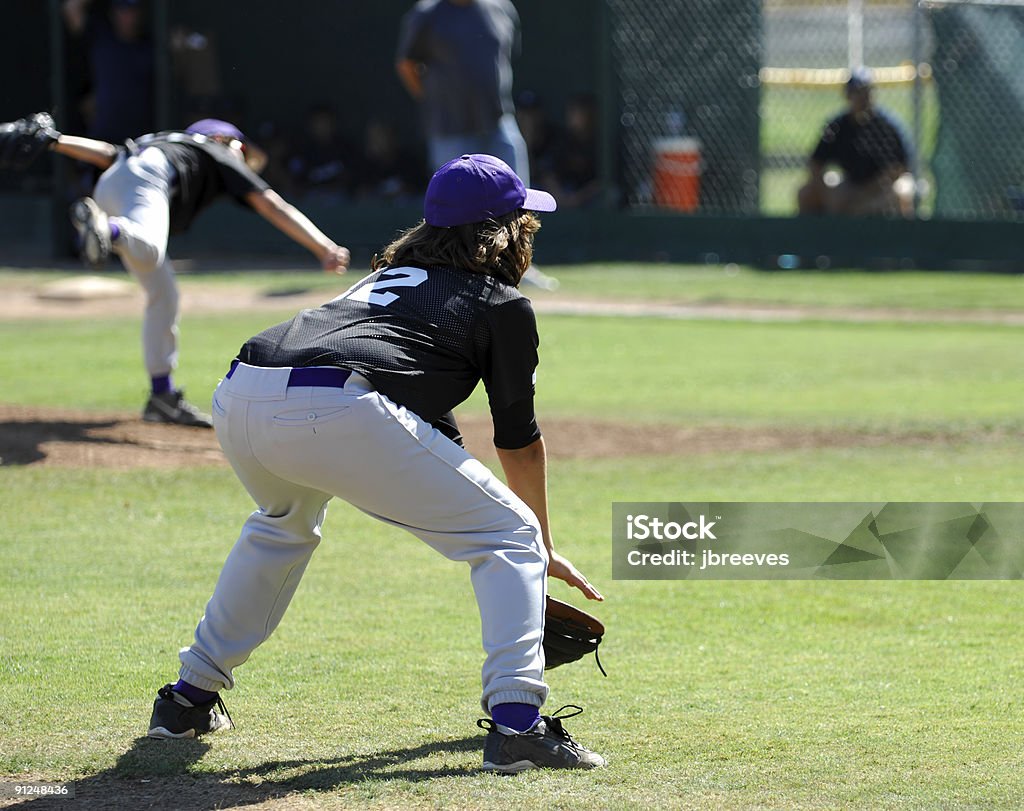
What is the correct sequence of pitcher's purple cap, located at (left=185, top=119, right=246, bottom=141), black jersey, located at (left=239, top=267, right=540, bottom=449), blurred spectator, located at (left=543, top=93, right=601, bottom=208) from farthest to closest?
blurred spectator, located at (left=543, top=93, right=601, bottom=208), pitcher's purple cap, located at (left=185, top=119, right=246, bottom=141), black jersey, located at (left=239, top=267, right=540, bottom=449)

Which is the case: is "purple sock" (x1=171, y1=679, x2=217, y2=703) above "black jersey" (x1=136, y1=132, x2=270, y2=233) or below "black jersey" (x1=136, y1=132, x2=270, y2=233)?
below

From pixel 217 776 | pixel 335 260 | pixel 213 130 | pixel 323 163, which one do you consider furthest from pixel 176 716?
pixel 323 163

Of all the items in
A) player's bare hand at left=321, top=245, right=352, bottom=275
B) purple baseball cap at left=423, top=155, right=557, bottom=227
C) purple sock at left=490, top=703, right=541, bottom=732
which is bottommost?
purple sock at left=490, top=703, right=541, bottom=732

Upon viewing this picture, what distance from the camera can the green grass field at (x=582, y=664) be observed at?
3.73m

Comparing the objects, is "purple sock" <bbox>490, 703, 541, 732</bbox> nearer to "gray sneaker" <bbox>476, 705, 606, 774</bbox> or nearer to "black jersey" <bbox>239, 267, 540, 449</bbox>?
"gray sneaker" <bbox>476, 705, 606, 774</bbox>

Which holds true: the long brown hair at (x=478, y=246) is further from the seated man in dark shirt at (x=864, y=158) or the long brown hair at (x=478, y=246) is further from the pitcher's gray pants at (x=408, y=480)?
Result: the seated man in dark shirt at (x=864, y=158)

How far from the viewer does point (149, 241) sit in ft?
25.4

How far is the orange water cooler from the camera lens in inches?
670

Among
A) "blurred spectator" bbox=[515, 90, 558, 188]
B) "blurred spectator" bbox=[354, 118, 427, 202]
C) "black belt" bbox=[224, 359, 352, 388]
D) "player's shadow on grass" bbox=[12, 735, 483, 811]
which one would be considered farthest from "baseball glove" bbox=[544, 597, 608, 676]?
"blurred spectator" bbox=[354, 118, 427, 202]

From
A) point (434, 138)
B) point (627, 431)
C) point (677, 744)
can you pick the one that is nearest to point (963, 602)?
point (677, 744)

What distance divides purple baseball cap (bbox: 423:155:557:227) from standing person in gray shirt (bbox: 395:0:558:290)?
964 centimetres

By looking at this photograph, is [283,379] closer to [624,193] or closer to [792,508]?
[792,508]

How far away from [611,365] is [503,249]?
7.00 m

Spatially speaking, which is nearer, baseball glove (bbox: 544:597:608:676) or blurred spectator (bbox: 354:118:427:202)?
baseball glove (bbox: 544:597:608:676)
